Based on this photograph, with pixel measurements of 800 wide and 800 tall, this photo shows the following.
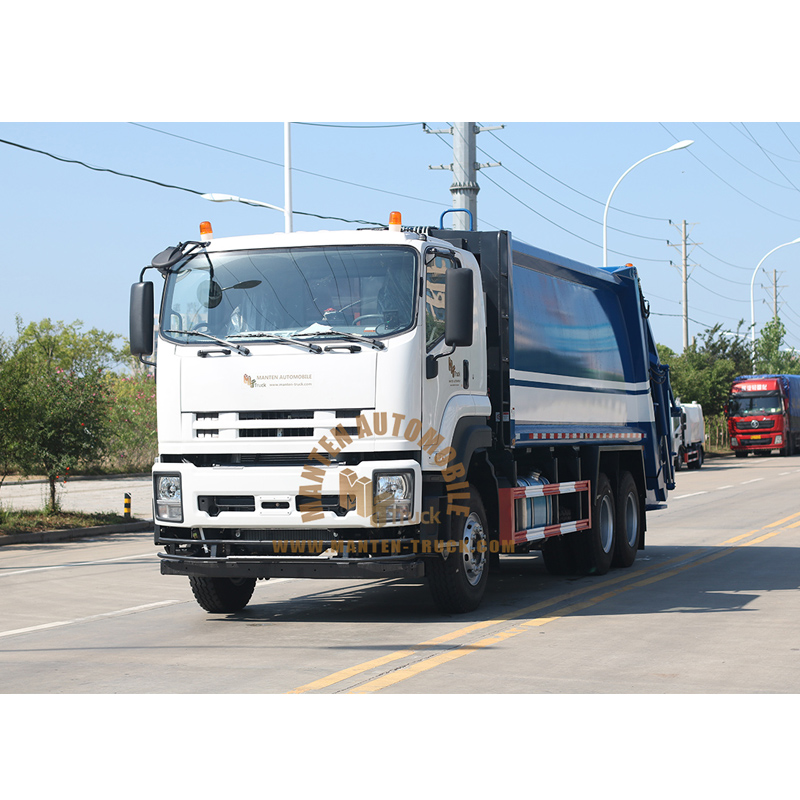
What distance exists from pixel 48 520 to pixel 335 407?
12.4 meters

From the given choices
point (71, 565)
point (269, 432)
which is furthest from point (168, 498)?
point (71, 565)

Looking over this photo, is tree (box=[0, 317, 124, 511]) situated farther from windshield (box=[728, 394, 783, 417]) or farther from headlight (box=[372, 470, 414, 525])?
windshield (box=[728, 394, 783, 417])

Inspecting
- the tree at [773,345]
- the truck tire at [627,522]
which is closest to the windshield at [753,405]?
the tree at [773,345]

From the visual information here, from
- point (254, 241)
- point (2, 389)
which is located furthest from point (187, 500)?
point (2, 389)

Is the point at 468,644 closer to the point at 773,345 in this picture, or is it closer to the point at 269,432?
the point at 269,432

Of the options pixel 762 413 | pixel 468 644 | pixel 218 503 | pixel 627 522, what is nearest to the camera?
pixel 468 644

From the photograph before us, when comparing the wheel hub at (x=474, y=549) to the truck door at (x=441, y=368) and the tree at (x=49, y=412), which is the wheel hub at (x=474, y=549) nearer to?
the truck door at (x=441, y=368)

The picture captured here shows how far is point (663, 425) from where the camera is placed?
14.9 m

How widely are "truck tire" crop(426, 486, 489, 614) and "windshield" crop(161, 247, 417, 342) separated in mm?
1750

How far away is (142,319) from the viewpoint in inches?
362

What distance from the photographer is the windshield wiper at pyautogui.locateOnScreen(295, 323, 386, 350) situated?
867 centimetres

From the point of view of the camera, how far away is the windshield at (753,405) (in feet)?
174

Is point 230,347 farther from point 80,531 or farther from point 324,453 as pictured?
point 80,531

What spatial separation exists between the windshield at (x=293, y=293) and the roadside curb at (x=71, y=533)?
10031 mm
